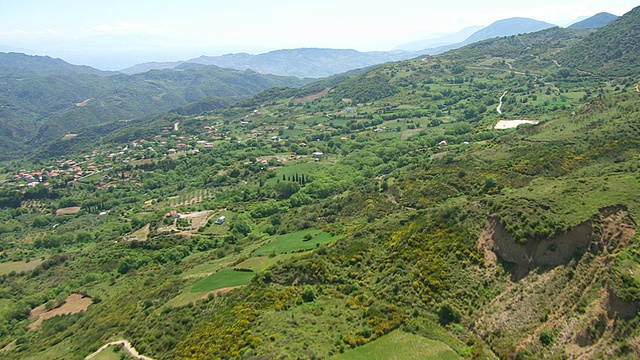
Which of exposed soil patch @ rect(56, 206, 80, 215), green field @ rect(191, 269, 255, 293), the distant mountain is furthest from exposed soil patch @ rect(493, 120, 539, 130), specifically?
exposed soil patch @ rect(56, 206, 80, 215)

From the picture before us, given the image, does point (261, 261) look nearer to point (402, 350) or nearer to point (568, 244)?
point (402, 350)

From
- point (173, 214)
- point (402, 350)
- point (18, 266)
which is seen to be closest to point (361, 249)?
point (402, 350)

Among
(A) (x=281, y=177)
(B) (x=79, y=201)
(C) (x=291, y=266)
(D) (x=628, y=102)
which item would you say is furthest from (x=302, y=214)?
(B) (x=79, y=201)

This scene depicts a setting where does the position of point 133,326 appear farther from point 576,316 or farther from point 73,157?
point 73,157

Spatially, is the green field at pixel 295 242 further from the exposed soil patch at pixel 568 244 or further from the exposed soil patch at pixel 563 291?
the exposed soil patch at pixel 563 291

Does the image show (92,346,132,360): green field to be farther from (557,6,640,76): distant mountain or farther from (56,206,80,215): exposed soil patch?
(557,6,640,76): distant mountain
